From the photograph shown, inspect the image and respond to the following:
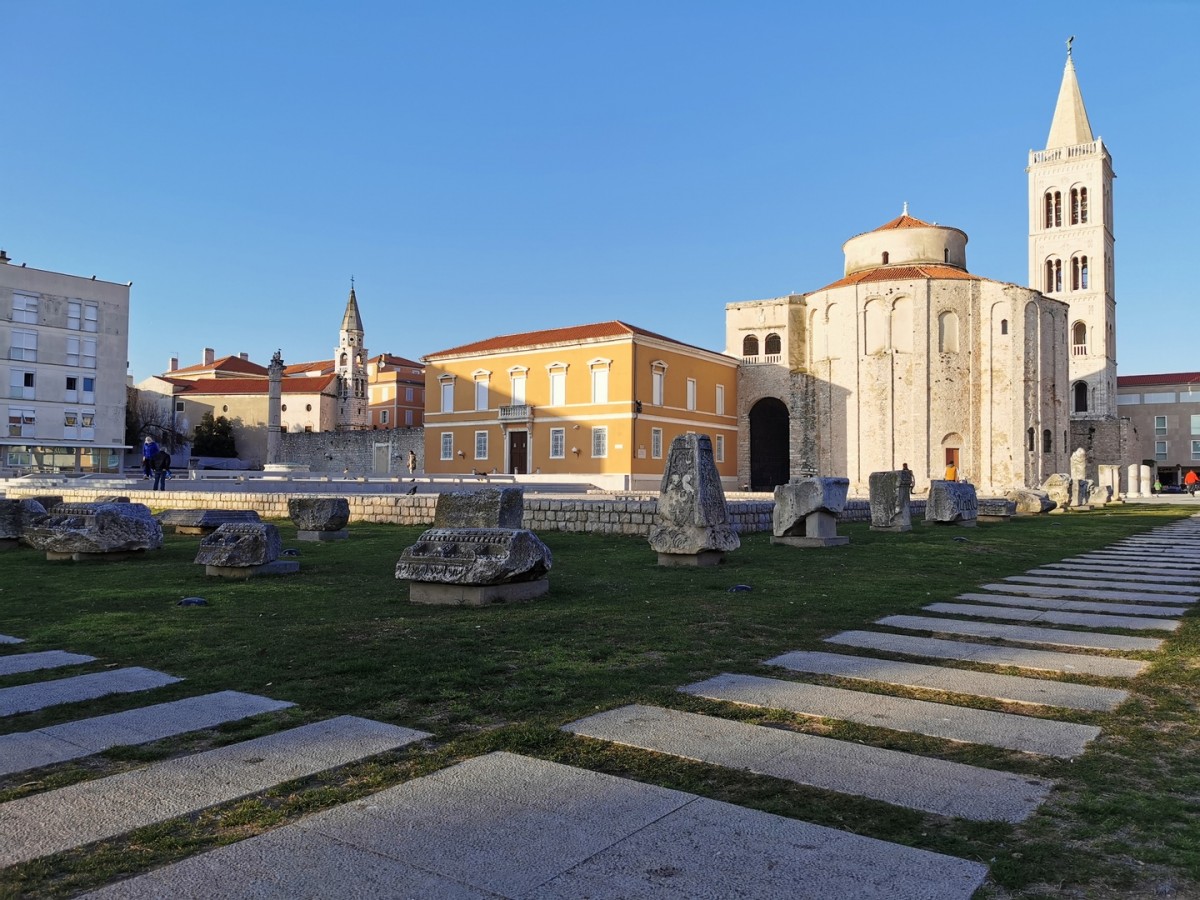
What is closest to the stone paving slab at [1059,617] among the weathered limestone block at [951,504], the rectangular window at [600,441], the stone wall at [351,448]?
the weathered limestone block at [951,504]

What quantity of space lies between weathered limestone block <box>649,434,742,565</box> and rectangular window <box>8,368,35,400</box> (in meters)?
44.1

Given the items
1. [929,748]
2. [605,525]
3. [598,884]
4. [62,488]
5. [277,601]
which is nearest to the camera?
[598,884]

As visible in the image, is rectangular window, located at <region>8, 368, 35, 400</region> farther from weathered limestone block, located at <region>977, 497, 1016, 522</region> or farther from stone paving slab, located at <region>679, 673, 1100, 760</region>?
stone paving slab, located at <region>679, 673, 1100, 760</region>

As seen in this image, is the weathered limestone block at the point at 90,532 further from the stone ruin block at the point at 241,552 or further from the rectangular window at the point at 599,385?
the rectangular window at the point at 599,385

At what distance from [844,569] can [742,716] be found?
20.4ft

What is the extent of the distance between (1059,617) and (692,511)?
3.88m

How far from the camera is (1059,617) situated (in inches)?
250

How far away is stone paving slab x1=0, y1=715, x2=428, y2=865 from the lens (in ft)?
7.72

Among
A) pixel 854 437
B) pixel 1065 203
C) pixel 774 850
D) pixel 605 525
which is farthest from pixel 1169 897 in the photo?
pixel 1065 203

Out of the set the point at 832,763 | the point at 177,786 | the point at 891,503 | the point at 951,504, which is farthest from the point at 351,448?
the point at 832,763

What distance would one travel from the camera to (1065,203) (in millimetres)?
59562

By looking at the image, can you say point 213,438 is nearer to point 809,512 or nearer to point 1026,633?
point 809,512

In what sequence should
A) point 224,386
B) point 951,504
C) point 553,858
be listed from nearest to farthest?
point 553,858 < point 951,504 < point 224,386

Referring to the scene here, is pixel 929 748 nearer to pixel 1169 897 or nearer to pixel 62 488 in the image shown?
pixel 1169 897
